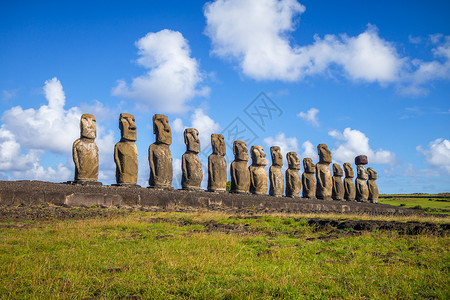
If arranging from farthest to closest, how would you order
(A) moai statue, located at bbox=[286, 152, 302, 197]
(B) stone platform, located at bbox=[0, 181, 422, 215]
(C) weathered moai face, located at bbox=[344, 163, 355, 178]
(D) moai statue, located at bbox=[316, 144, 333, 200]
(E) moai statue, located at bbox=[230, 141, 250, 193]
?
(C) weathered moai face, located at bbox=[344, 163, 355, 178]
(D) moai statue, located at bbox=[316, 144, 333, 200]
(A) moai statue, located at bbox=[286, 152, 302, 197]
(E) moai statue, located at bbox=[230, 141, 250, 193]
(B) stone platform, located at bbox=[0, 181, 422, 215]

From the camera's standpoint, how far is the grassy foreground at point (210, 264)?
3.94 m

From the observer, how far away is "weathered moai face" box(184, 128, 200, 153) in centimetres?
1892

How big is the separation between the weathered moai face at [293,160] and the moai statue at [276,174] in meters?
1.57

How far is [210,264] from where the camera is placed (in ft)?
16.2

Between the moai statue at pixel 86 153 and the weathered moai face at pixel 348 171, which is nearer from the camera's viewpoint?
the moai statue at pixel 86 153

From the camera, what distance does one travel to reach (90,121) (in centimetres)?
1551

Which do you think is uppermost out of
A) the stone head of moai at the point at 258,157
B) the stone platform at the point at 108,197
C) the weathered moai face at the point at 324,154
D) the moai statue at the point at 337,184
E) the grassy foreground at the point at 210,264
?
the weathered moai face at the point at 324,154

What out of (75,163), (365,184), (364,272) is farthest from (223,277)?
(365,184)

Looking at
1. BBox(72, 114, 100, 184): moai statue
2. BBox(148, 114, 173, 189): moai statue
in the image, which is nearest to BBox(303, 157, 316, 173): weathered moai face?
BBox(148, 114, 173, 189): moai statue

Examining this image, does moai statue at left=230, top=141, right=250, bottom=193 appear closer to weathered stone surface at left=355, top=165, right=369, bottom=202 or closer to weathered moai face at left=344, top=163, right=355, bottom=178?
weathered moai face at left=344, top=163, right=355, bottom=178

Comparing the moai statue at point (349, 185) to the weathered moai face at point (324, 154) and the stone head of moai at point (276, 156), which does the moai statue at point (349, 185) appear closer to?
the weathered moai face at point (324, 154)

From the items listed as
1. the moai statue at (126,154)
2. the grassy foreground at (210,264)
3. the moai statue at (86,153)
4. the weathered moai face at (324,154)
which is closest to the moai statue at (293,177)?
the weathered moai face at (324,154)

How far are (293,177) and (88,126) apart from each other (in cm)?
1516

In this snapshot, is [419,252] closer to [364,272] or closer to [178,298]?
[364,272]
